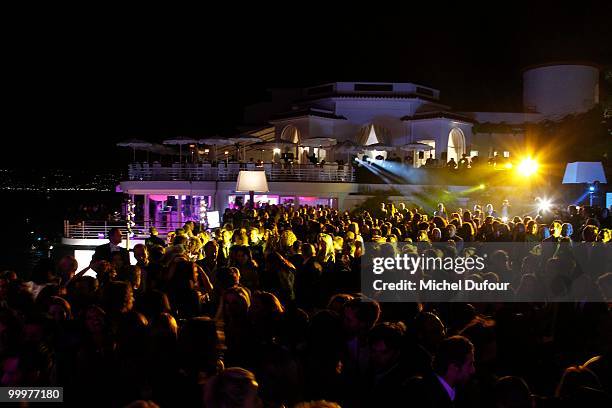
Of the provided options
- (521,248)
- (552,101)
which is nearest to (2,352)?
(521,248)

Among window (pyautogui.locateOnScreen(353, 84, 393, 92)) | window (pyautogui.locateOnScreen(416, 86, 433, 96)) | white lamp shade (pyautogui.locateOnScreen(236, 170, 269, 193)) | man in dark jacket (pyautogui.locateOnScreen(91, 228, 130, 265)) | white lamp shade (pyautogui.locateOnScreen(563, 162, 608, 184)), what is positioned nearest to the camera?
man in dark jacket (pyautogui.locateOnScreen(91, 228, 130, 265))

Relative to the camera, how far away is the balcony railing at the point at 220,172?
2875 cm

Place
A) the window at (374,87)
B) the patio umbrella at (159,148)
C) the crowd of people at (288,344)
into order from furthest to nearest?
the window at (374,87) < the patio umbrella at (159,148) < the crowd of people at (288,344)

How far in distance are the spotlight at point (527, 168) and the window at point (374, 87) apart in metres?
10.9

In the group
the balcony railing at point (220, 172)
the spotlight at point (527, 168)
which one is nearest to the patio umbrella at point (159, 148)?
the balcony railing at point (220, 172)

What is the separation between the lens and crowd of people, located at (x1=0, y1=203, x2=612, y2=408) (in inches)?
130

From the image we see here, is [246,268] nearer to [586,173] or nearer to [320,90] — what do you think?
[586,173]

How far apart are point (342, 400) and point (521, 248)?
6.72m

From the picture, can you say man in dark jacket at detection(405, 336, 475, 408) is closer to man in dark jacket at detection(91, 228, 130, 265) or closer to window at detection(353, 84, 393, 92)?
man in dark jacket at detection(91, 228, 130, 265)

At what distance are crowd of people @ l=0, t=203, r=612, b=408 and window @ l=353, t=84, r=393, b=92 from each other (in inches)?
1177

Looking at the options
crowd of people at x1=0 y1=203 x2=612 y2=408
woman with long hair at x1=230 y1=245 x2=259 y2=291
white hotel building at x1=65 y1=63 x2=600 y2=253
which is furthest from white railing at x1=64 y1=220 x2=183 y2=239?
crowd of people at x1=0 y1=203 x2=612 y2=408

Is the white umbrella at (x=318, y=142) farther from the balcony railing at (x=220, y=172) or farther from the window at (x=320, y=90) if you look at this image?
the window at (x=320, y=90)

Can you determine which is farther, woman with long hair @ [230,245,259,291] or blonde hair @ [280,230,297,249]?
blonde hair @ [280,230,297,249]

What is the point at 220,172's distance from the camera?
30.1 m
